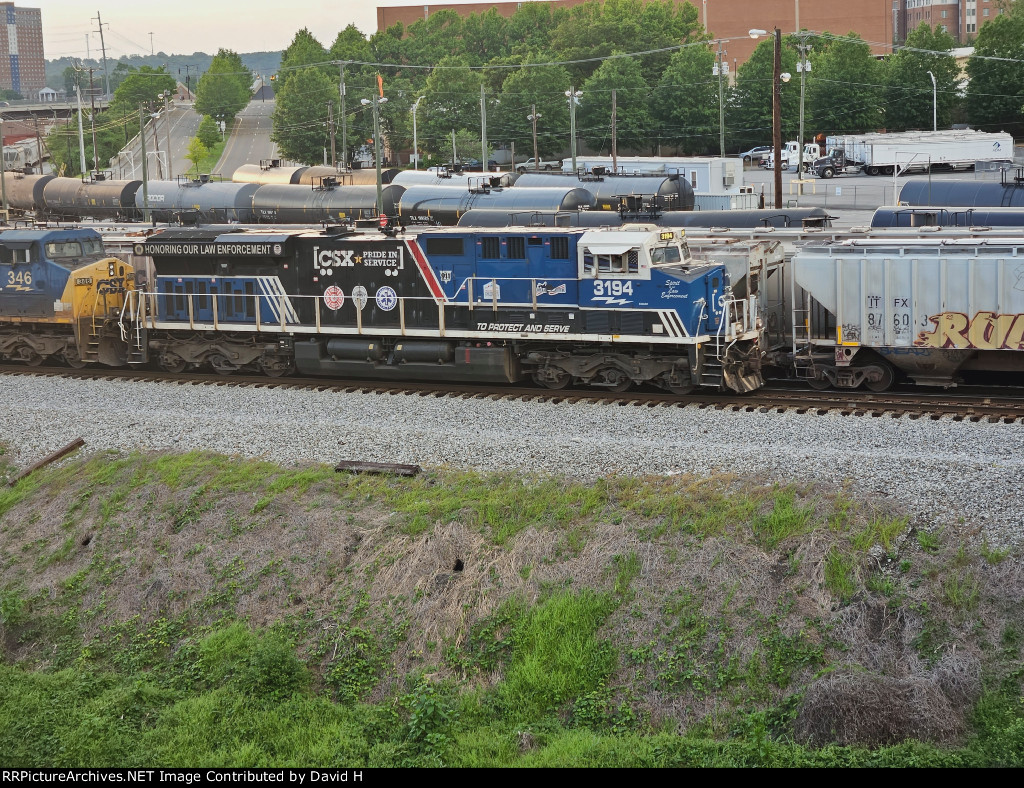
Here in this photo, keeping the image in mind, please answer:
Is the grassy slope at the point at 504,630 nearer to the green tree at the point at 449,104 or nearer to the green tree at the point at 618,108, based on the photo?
the green tree at the point at 618,108

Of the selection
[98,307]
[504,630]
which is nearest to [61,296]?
[98,307]

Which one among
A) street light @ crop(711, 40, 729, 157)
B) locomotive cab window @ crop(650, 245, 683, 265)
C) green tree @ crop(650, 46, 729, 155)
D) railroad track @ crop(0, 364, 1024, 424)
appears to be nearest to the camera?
railroad track @ crop(0, 364, 1024, 424)

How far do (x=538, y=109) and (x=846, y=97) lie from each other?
2554 cm

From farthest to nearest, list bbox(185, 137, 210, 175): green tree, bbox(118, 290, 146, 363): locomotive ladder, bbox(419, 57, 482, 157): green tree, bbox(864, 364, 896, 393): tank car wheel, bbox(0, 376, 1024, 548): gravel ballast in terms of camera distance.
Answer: bbox(185, 137, 210, 175): green tree < bbox(419, 57, 482, 157): green tree < bbox(118, 290, 146, 363): locomotive ladder < bbox(864, 364, 896, 393): tank car wheel < bbox(0, 376, 1024, 548): gravel ballast

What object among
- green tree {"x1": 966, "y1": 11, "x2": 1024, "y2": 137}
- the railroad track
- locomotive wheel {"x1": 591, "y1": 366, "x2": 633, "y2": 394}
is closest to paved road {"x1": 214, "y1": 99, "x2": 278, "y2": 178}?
green tree {"x1": 966, "y1": 11, "x2": 1024, "y2": 137}

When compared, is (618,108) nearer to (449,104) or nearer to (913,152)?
(449,104)

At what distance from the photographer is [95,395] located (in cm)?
2220

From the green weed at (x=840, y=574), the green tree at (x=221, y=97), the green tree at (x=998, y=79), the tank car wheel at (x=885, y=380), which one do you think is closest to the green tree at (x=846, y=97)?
the green tree at (x=998, y=79)

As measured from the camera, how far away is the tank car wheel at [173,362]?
2528 cm

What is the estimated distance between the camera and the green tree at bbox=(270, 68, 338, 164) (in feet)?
316

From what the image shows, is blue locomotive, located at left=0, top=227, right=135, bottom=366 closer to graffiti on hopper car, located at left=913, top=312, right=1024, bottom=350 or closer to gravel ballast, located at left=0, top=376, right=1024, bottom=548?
gravel ballast, located at left=0, top=376, right=1024, bottom=548

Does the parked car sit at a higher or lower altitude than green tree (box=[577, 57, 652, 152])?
lower

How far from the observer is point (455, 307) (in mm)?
22297

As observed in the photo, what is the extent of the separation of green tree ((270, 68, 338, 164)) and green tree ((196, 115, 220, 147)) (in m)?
16.3
